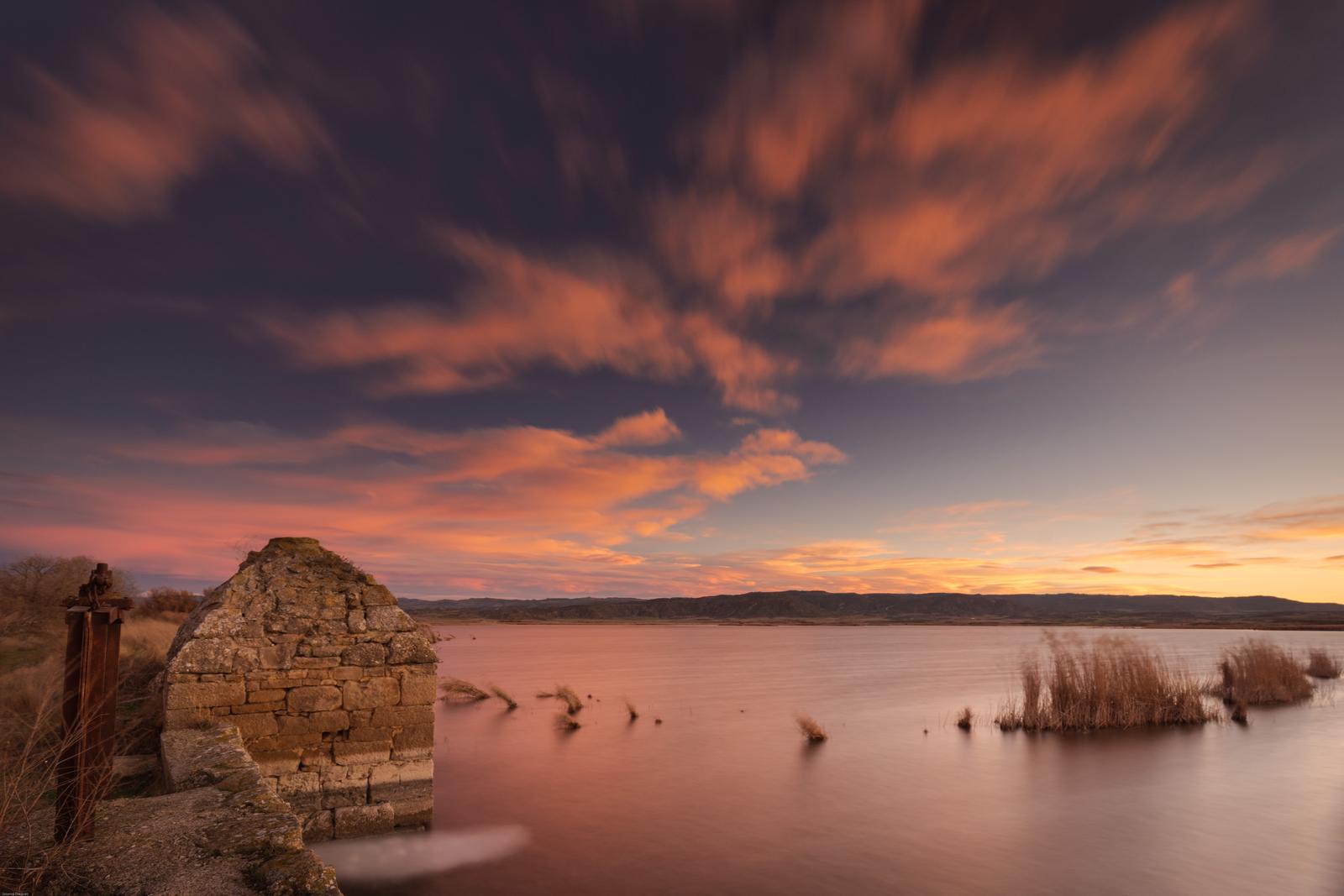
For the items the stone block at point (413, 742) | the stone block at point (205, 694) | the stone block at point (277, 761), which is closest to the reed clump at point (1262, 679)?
the stone block at point (413, 742)

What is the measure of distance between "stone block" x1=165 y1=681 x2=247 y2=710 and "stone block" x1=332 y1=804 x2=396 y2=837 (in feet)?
5.63


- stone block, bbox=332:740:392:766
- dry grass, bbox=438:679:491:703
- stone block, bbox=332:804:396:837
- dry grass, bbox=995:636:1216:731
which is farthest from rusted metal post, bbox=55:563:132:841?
dry grass, bbox=438:679:491:703

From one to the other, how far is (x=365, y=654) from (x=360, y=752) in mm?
1086

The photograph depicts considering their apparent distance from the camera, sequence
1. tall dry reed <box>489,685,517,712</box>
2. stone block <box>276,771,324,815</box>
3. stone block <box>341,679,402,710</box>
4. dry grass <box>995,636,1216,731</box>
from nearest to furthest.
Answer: stone block <box>276,771,324,815</box>, stone block <box>341,679,402,710</box>, dry grass <box>995,636,1216,731</box>, tall dry reed <box>489,685,517,712</box>

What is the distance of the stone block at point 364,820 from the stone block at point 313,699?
119 cm

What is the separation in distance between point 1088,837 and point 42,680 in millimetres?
15771

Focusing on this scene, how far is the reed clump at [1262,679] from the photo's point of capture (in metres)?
21.2

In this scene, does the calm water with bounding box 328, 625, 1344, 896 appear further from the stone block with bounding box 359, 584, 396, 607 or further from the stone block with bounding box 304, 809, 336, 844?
the stone block with bounding box 359, 584, 396, 607

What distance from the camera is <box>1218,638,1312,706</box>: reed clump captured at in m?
21.2

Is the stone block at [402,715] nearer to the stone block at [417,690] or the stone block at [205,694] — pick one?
the stone block at [417,690]

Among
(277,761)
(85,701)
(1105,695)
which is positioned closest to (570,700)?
(277,761)

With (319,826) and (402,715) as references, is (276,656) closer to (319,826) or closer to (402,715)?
(402,715)

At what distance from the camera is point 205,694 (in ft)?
24.1

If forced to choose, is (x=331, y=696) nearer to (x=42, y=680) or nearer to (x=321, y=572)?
(x=321, y=572)
